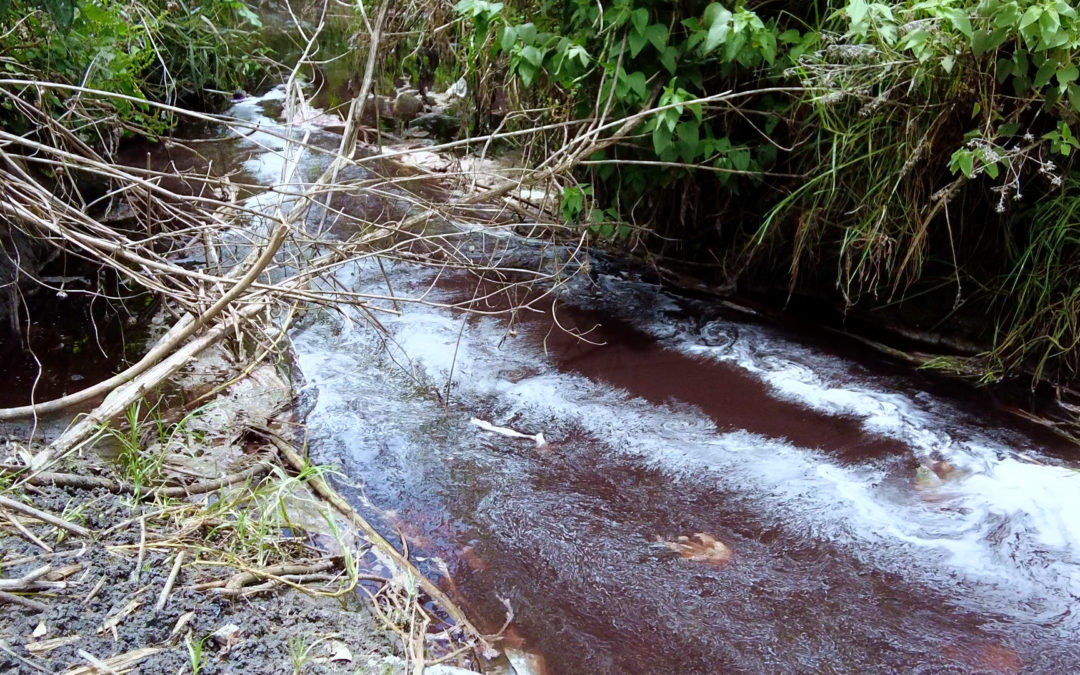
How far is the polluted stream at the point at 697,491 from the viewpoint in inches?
96.5

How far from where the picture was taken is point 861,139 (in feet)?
12.0

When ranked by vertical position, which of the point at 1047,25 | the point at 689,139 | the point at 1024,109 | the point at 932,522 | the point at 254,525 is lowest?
the point at 254,525

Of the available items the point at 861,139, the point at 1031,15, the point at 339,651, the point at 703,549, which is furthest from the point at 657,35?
the point at 339,651

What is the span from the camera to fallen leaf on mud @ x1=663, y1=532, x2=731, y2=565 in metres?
2.73

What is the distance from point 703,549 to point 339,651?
49.3 inches

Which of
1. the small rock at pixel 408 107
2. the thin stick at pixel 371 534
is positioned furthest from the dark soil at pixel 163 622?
the small rock at pixel 408 107

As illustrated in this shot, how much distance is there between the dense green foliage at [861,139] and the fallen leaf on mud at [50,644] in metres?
2.52

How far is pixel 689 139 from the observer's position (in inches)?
151

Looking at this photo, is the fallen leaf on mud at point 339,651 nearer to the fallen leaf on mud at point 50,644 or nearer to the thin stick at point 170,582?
the thin stick at point 170,582

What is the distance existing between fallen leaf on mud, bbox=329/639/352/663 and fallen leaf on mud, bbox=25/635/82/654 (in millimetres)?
556

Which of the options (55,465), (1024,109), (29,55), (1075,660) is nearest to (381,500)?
(55,465)

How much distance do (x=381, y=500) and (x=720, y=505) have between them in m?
1.21

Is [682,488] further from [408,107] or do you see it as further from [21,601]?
[408,107]

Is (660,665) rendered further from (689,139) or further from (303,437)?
A: (689,139)
